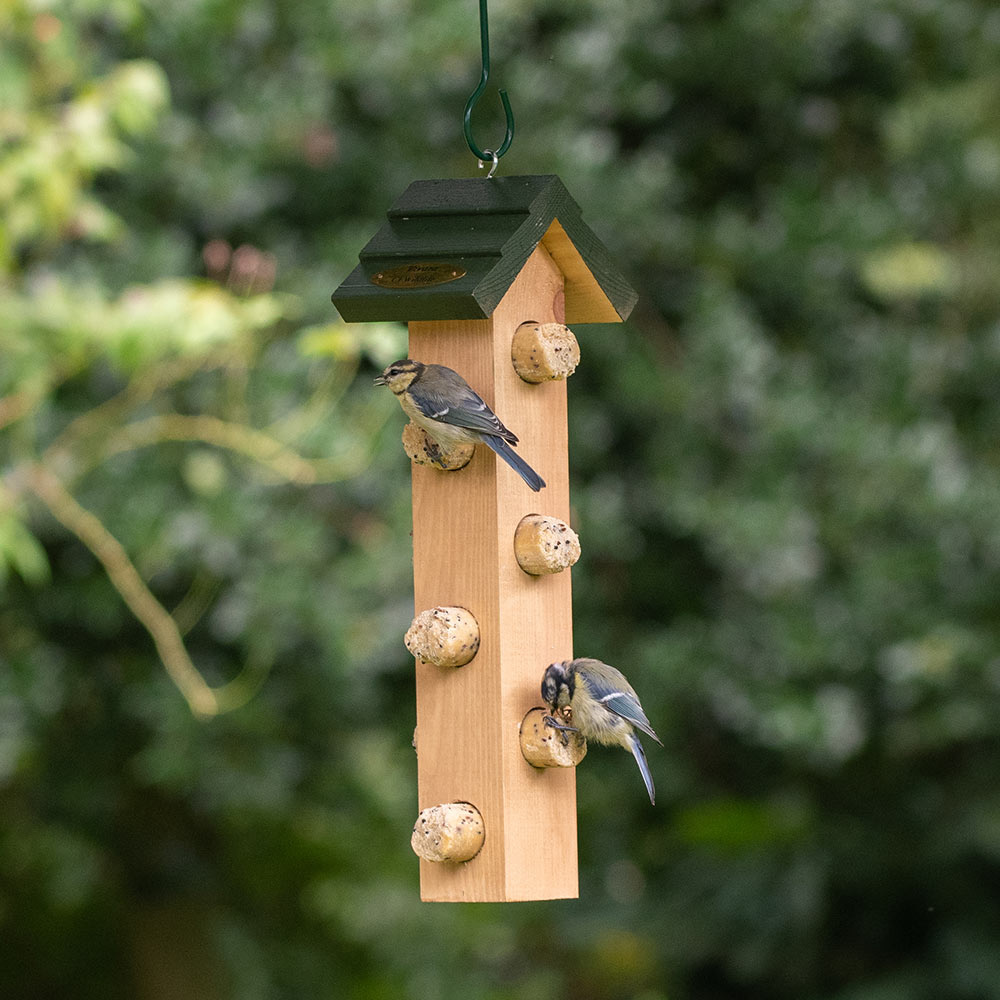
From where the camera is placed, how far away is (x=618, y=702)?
158 cm

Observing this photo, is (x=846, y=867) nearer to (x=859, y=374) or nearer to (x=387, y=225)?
(x=859, y=374)

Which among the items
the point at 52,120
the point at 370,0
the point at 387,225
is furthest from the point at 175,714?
the point at 387,225

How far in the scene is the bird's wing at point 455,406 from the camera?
153 centimetres

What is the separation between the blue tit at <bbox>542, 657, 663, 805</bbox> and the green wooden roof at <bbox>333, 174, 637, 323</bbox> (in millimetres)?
426

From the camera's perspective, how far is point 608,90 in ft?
12.6

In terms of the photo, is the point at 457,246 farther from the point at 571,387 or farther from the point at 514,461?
the point at 571,387

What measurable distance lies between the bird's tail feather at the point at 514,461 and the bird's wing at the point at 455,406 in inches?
0.4

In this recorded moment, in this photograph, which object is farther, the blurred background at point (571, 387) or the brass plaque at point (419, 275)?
the blurred background at point (571, 387)

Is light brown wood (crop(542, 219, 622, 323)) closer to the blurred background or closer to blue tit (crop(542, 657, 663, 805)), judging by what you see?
blue tit (crop(542, 657, 663, 805))

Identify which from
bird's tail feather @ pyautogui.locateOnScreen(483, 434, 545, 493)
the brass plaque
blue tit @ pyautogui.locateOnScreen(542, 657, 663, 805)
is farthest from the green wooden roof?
blue tit @ pyautogui.locateOnScreen(542, 657, 663, 805)

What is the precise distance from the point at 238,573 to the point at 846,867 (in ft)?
9.31

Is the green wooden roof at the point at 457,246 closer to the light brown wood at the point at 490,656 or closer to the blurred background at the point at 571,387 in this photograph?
the light brown wood at the point at 490,656

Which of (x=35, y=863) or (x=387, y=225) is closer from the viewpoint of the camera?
(x=387, y=225)

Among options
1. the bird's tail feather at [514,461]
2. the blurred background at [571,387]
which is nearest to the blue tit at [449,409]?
the bird's tail feather at [514,461]
